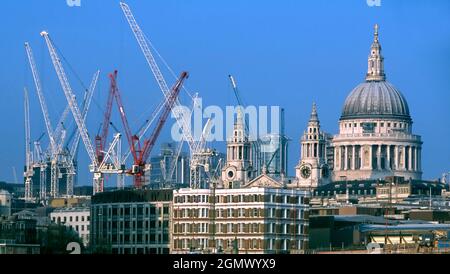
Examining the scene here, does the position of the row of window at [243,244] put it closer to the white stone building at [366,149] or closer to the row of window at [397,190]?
the white stone building at [366,149]

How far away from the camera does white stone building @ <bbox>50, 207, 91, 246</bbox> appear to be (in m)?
61.3

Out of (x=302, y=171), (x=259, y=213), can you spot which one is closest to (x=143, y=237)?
(x=259, y=213)

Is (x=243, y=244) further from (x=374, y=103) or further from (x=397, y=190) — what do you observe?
(x=374, y=103)

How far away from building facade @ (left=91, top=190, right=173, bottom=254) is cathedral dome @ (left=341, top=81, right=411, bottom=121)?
30016mm

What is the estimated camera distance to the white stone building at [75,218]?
61.3 metres

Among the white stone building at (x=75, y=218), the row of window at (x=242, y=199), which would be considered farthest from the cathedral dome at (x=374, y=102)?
the row of window at (x=242, y=199)

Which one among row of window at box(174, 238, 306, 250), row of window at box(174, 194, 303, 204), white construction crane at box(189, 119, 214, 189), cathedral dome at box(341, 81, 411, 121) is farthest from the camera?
cathedral dome at box(341, 81, 411, 121)

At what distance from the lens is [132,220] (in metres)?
62.4

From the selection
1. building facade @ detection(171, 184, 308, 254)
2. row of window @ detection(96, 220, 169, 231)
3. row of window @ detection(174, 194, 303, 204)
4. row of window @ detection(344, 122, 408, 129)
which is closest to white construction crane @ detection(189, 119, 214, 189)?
row of window @ detection(174, 194, 303, 204)

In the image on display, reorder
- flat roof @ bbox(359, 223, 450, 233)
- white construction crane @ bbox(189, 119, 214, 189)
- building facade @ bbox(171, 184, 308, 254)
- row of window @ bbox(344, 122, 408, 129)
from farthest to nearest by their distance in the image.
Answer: row of window @ bbox(344, 122, 408, 129), white construction crane @ bbox(189, 119, 214, 189), flat roof @ bbox(359, 223, 450, 233), building facade @ bbox(171, 184, 308, 254)

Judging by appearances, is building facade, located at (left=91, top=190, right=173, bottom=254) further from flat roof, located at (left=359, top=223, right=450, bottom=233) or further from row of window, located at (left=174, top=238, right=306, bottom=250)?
flat roof, located at (left=359, top=223, right=450, bottom=233)

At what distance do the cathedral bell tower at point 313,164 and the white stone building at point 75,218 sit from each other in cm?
2071
